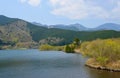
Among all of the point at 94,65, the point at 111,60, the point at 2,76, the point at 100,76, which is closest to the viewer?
the point at 100,76

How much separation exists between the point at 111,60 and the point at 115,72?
1149cm

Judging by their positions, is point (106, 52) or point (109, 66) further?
point (106, 52)

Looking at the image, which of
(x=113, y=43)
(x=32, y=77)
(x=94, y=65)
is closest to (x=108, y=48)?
(x=113, y=43)

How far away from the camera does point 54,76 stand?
102 m

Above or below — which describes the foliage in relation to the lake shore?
above

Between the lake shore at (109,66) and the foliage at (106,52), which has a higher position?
the foliage at (106,52)

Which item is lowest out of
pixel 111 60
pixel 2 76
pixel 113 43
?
pixel 2 76

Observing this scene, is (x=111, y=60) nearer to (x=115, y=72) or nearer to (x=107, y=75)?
(x=115, y=72)

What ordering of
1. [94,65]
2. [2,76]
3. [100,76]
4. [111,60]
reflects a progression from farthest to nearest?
[94,65], [111,60], [2,76], [100,76]

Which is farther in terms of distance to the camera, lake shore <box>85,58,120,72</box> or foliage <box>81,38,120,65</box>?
foliage <box>81,38,120,65</box>

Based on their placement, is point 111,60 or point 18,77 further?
point 111,60

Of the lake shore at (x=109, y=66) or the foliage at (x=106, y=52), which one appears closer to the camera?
the lake shore at (x=109, y=66)

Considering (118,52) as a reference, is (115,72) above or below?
below

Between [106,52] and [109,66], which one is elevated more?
[106,52]
